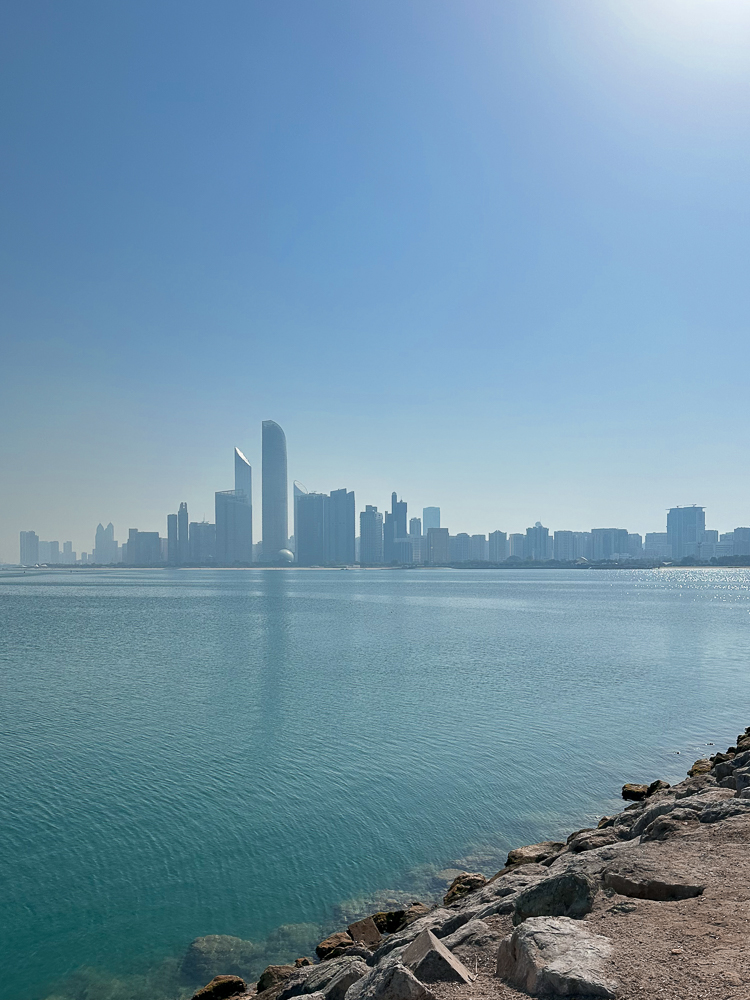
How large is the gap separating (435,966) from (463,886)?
719 cm

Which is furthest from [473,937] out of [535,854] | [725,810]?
[535,854]

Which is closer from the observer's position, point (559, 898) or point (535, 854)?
point (559, 898)

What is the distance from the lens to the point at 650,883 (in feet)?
27.8

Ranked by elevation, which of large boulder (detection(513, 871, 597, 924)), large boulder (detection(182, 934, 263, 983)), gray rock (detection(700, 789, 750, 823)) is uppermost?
large boulder (detection(513, 871, 597, 924))

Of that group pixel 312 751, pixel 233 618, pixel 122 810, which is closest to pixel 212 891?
pixel 122 810

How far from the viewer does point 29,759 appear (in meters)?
22.2

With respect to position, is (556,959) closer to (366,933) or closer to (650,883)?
(650,883)

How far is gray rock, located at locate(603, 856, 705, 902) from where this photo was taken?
8305mm

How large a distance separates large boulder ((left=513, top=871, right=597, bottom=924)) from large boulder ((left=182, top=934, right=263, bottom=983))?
6.23 metres

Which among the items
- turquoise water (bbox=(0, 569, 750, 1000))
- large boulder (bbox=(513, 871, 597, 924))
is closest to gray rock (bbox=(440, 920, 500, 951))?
large boulder (bbox=(513, 871, 597, 924))

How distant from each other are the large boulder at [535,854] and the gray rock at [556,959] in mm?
7091

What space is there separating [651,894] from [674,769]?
16.5 metres

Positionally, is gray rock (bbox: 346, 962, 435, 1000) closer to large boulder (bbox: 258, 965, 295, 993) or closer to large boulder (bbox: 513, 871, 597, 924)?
large boulder (bbox: 513, 871, 597, 924)

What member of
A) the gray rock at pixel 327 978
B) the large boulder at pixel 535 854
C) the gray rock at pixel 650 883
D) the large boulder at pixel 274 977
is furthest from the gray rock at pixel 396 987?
the large boulder at pixel 535 854
